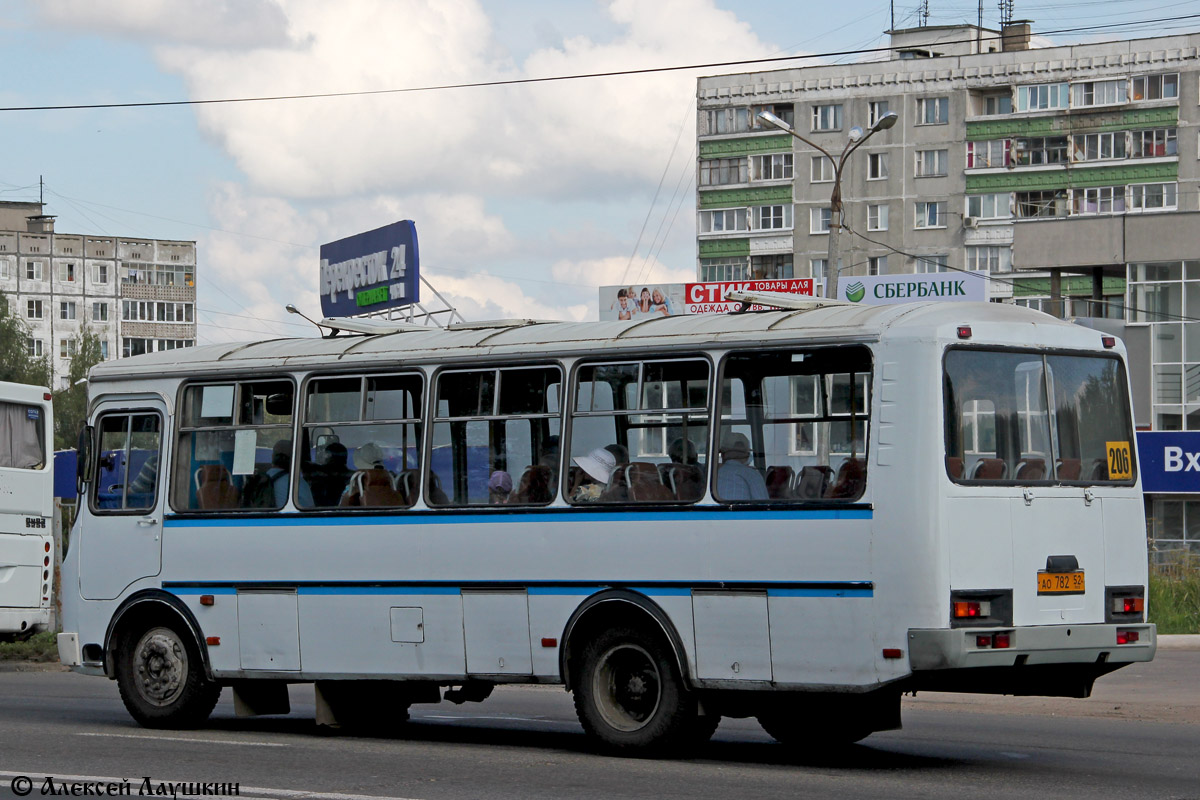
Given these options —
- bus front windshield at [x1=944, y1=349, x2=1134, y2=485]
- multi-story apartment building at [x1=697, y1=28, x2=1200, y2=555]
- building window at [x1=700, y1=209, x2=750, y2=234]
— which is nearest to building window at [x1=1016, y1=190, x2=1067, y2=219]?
multi-story apartment building at [x1=697, y1=28, x2=1200, y2=555]

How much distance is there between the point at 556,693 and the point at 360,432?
6102mm

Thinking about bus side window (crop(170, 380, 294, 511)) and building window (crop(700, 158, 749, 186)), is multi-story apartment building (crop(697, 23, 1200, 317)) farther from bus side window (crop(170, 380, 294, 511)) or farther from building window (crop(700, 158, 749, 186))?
bus side window (crop(170, 380, 294, 511))

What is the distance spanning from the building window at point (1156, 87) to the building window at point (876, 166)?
1239 cm

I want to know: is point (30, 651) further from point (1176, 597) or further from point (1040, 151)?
point (1040, 151)

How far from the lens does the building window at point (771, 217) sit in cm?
9194

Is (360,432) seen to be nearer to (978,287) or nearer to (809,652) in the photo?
(809,652)

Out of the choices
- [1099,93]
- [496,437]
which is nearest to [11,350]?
[1099,93]

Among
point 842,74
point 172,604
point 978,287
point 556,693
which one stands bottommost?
point 556,693

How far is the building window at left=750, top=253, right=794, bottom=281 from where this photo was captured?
3632 inches

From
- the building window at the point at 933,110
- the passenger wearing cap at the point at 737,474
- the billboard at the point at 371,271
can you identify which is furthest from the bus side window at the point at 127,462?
the building window at the point at 933,110

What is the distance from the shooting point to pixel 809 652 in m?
11.0

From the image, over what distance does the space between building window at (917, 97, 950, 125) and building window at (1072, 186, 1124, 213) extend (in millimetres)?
7868

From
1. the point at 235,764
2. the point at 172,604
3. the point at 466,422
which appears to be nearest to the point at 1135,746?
the point at 466,422

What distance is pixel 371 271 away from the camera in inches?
1852
